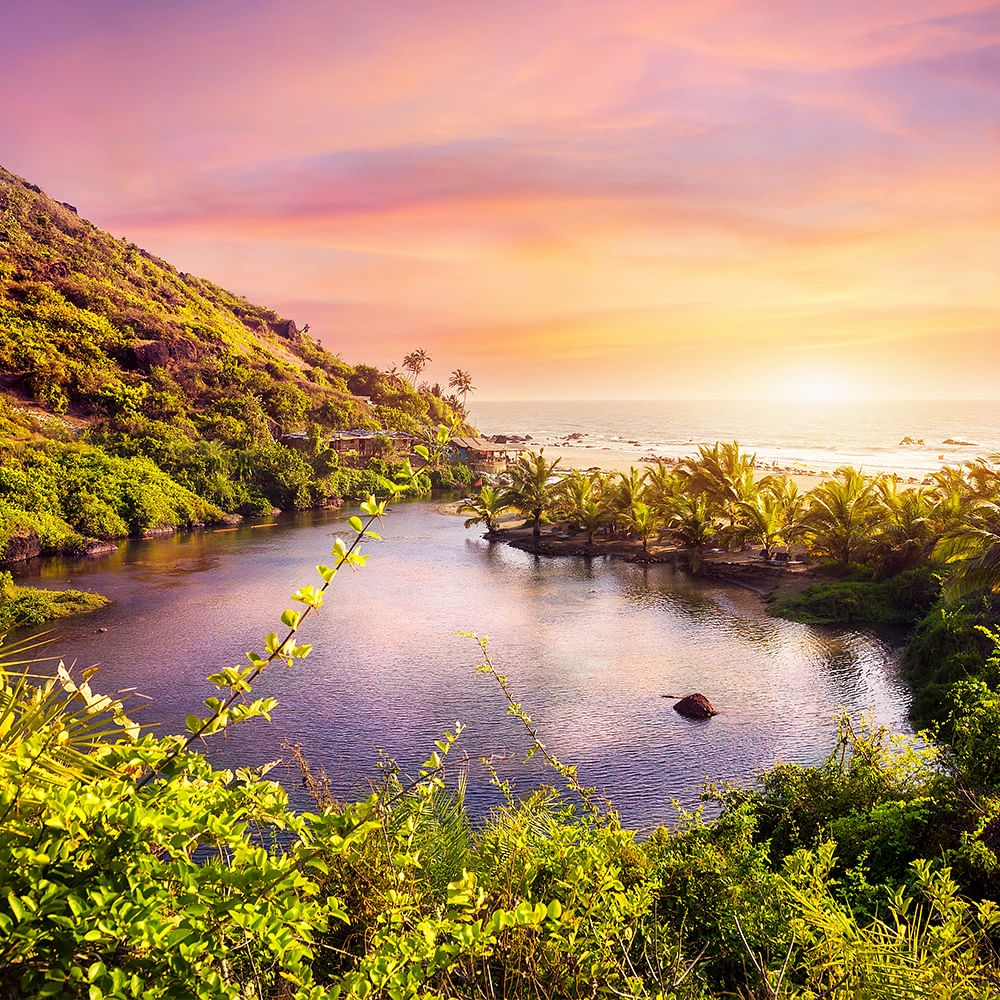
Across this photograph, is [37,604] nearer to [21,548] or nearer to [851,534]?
[21,548]

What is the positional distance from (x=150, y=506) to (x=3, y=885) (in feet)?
133

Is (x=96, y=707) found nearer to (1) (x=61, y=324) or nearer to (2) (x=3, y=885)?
(2) (x=3, y=885)

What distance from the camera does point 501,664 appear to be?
65.0 ft

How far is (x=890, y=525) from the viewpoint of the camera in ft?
81.4

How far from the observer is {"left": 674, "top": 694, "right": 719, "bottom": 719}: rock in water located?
52.2ft

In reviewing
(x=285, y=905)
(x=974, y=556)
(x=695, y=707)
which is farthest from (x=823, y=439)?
(x=285, y=905)

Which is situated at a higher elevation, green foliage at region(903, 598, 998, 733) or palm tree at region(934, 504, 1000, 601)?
palm tree at region(934, 504, 1000, 601)

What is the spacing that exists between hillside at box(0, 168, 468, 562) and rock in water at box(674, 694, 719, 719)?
690 inches

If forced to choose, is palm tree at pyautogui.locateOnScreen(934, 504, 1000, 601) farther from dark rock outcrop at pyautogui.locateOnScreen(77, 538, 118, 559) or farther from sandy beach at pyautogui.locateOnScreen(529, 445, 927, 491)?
dark rock outcrop at pyautogui.locateOnScreen(77, 538, 118, 559)

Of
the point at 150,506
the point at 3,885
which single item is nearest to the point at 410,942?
the point at 3,885

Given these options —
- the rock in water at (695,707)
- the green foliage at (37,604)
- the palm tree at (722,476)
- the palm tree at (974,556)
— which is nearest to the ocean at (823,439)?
the palm tree at (722,476)

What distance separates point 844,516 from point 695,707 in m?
14.9

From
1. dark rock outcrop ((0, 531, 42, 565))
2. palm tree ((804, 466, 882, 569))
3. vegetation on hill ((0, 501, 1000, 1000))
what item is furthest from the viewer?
dark rock outcrop ((0, 531, 42, 565))

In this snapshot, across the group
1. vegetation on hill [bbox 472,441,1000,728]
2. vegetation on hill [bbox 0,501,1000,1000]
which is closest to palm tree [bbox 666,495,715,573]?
vegetation on hill [bbox 472,441,1000,728]
